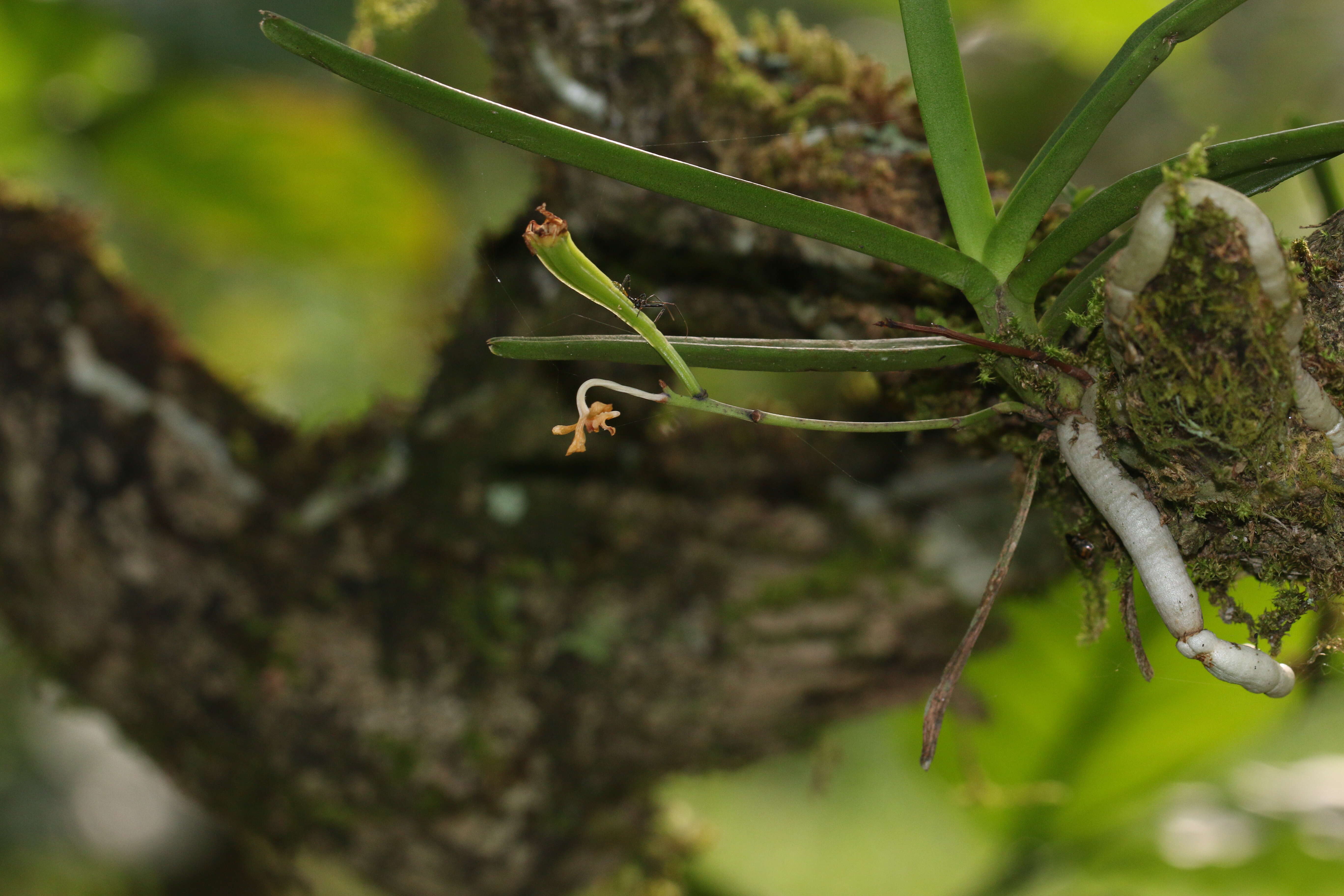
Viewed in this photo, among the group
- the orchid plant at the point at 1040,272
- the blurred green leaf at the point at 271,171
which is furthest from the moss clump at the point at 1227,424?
the blurred green leaf at the point at 271,171

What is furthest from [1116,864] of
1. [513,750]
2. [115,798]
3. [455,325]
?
[115,798]

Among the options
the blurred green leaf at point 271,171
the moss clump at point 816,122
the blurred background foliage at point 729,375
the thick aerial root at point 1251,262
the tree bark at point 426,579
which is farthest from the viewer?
the blurred green leaf at point 271,171

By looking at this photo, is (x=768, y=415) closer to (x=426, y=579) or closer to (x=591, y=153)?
(x=591, y=153)

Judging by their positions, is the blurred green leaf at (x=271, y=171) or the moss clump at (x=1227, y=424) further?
the blurred green leaf at (x=271, y=171)

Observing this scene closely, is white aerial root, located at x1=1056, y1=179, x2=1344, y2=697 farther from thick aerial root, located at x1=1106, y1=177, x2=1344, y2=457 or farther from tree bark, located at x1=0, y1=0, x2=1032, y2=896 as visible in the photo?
tree bark, located at x1=0, y1=0, x2=1032, y2=896

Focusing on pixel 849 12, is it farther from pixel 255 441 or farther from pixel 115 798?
pixel 115 798

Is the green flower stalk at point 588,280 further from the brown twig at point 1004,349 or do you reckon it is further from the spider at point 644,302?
the brown twig at point 1004,349
